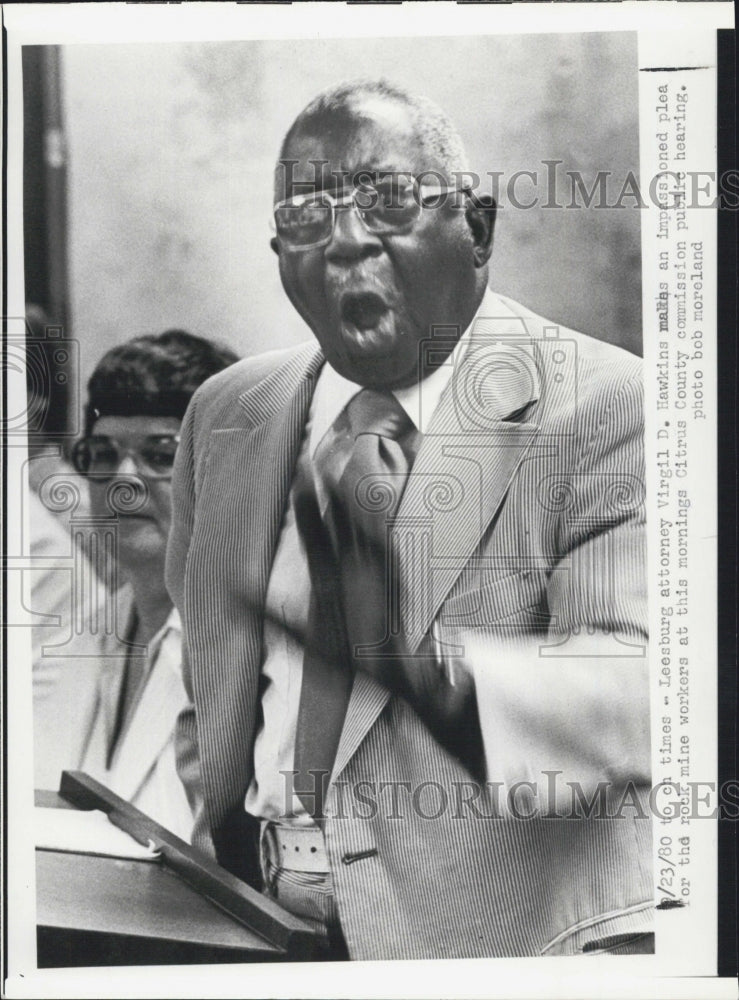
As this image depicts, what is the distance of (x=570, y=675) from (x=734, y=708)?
Answer: 224 mm

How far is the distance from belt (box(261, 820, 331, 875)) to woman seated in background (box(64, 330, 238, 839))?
10 cm

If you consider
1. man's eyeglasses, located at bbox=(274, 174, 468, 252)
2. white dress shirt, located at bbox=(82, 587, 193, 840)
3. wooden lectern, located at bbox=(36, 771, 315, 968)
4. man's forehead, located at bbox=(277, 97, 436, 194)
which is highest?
man's forehead, located at bbox=(277, 97, 436, 194)

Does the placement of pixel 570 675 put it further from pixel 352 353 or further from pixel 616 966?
pixel 352 353

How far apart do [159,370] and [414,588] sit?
1.36 feet

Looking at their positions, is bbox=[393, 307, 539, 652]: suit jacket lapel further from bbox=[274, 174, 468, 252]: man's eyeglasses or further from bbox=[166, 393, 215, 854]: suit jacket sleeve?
bbox=[166, 393, 215, 854]: suit jacket sleeve

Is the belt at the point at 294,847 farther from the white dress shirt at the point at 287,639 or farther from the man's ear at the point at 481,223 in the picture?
the man's ear at the point at 481,223

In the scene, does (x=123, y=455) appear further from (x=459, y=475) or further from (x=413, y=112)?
(x=413, y=112)

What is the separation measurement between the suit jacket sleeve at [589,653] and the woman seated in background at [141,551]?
392 mm

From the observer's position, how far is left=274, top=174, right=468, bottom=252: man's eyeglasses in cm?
110

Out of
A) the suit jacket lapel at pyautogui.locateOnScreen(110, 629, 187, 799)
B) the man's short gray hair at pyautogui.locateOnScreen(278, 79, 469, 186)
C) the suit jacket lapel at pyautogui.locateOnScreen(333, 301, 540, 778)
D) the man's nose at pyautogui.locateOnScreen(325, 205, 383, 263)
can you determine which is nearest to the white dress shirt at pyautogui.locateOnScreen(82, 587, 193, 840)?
the suit jacket lapel at pyautogui.locateOnScreen(110, 629, 187, 799)

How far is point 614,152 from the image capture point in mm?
1140

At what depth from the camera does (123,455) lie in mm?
1146

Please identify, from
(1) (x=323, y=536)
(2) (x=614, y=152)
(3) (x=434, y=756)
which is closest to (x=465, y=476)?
(1) (x=323, y=536)

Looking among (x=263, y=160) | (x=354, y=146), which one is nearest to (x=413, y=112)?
(x=354, y=146)
